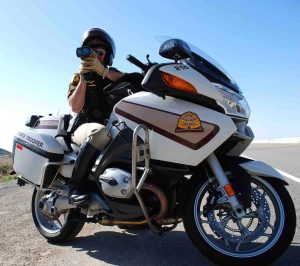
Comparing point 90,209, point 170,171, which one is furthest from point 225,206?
point 90,209

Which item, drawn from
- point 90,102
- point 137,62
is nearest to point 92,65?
point 137,62

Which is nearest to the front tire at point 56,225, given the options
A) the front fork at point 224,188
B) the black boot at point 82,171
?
the black boot at point 82,171

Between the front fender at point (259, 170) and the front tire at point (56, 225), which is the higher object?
the front fender at point (259, 170)

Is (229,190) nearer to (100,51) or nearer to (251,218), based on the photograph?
(251,218)

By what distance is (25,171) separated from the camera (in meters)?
4.83

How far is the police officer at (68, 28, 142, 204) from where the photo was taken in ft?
12.9

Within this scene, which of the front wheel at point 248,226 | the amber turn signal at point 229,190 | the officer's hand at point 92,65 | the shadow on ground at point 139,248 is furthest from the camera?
the officer's hand at point 92,65

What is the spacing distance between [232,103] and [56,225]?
8.44 ft

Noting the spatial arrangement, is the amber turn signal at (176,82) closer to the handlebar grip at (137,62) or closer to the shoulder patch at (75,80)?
the handlebar grip at (137,62)

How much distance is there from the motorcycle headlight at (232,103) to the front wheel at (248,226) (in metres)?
0.58

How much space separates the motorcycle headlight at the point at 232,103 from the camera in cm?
345

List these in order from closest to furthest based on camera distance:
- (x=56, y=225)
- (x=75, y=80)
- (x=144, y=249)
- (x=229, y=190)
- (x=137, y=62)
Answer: (x=229, y=190), (x=137, y=62), (x=144, y=249), (x=75, y=80), (x=56, y=225)

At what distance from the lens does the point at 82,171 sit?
400 centimetres

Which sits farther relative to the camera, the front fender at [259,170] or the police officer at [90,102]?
the police officer at [90,102]
